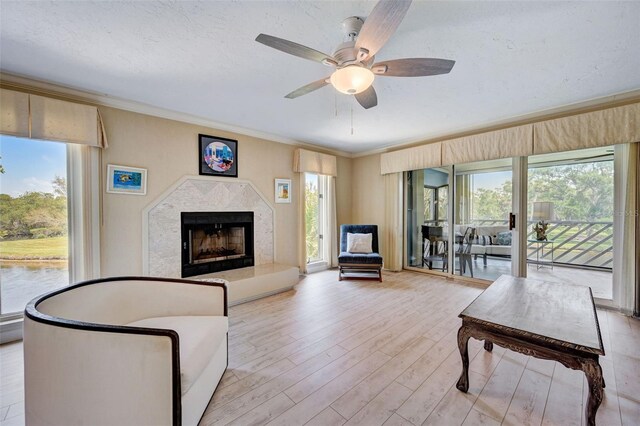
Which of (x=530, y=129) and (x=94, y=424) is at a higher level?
(x=530, y=129)

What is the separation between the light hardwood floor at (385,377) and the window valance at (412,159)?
2.46 metres

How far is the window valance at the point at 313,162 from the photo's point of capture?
460 centimetres

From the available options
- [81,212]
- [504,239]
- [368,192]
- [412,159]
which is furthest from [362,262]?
[81,212]

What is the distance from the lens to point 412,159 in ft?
14.8

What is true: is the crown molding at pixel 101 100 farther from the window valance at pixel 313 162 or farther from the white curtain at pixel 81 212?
the window valance at pixel 313 162

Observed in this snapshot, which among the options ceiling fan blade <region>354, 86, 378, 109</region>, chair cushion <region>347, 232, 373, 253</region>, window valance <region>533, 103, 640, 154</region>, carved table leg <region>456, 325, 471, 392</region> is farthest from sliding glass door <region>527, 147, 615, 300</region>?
ceiling fan blade <region>354, 86, 378, 109</region>

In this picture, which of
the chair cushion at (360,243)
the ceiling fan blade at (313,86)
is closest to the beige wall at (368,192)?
the chair cushion at (360,243)

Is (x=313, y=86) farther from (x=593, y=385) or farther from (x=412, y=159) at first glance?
(x=412, y=159)

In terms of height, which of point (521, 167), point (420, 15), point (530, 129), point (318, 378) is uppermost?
point (420, 15)

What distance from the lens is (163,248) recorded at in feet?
10.7

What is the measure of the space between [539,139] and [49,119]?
17.8ft

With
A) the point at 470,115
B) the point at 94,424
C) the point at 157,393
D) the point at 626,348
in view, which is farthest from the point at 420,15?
the point at 626,348

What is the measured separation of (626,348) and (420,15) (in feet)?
10.4

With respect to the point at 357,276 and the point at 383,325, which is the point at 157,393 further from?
the point at 357,276
